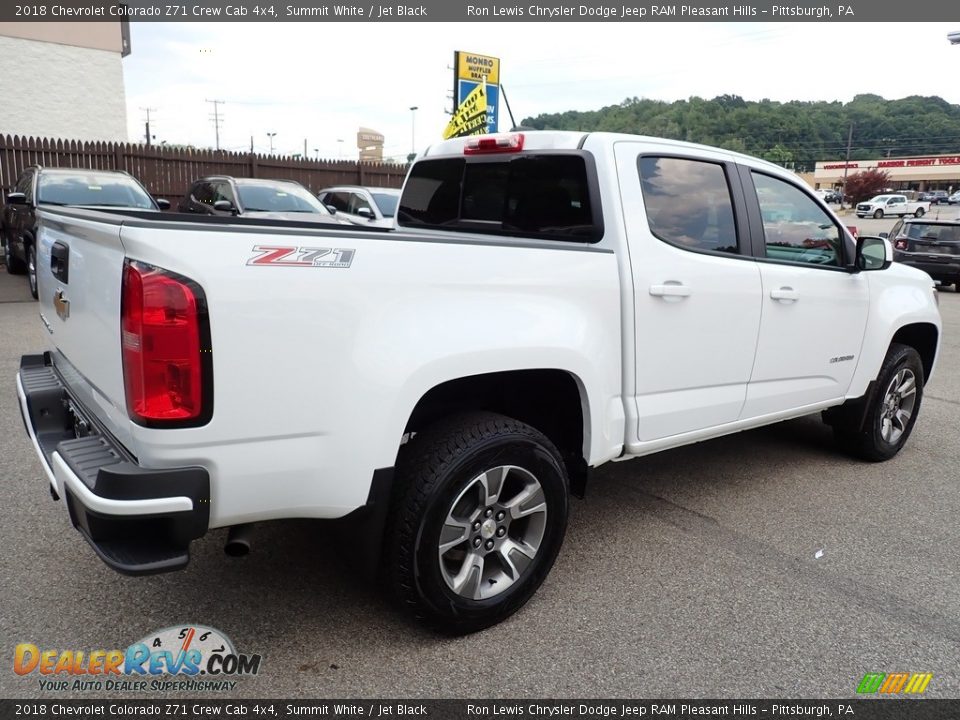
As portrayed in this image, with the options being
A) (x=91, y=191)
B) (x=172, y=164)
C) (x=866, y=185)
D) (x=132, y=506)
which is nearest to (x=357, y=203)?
(x=91, y=191)

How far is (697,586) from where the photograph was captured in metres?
3.21

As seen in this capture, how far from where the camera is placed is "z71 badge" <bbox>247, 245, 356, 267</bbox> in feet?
7.05

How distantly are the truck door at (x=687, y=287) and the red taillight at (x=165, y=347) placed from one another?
1.80 m

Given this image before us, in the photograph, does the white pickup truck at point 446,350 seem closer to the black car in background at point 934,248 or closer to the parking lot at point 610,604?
the parking lot at point 610,604

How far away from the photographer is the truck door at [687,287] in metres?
3.22

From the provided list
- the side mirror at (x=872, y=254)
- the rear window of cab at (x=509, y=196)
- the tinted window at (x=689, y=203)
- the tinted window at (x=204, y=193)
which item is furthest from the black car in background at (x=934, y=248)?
the rear window of cab at (x=509, y=196)

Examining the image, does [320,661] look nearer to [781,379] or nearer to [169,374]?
[169,374]

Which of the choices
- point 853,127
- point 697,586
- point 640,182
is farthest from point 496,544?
point 853,127

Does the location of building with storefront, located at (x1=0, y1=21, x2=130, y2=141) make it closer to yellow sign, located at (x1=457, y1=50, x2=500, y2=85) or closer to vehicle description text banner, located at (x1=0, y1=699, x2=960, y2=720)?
yellow sign, located at (x1=457, y1=50, x2=500, y2=85)

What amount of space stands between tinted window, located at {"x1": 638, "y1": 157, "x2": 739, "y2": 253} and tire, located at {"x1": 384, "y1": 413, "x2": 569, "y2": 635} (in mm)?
1215

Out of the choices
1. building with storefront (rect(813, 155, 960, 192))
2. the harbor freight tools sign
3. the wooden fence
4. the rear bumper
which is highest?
building with storefront (rect(813, 155, 960, 192))

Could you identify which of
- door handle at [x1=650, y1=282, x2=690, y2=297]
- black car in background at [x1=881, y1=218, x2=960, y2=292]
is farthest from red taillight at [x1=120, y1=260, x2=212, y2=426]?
black car in background at [x1=881, y1=218, x2=960, y2=292]

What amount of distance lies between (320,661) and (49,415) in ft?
4.76

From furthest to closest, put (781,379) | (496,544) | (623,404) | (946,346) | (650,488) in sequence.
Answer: (946,346) < (650,488) < (781,379) < (623,404) < (496,544)
